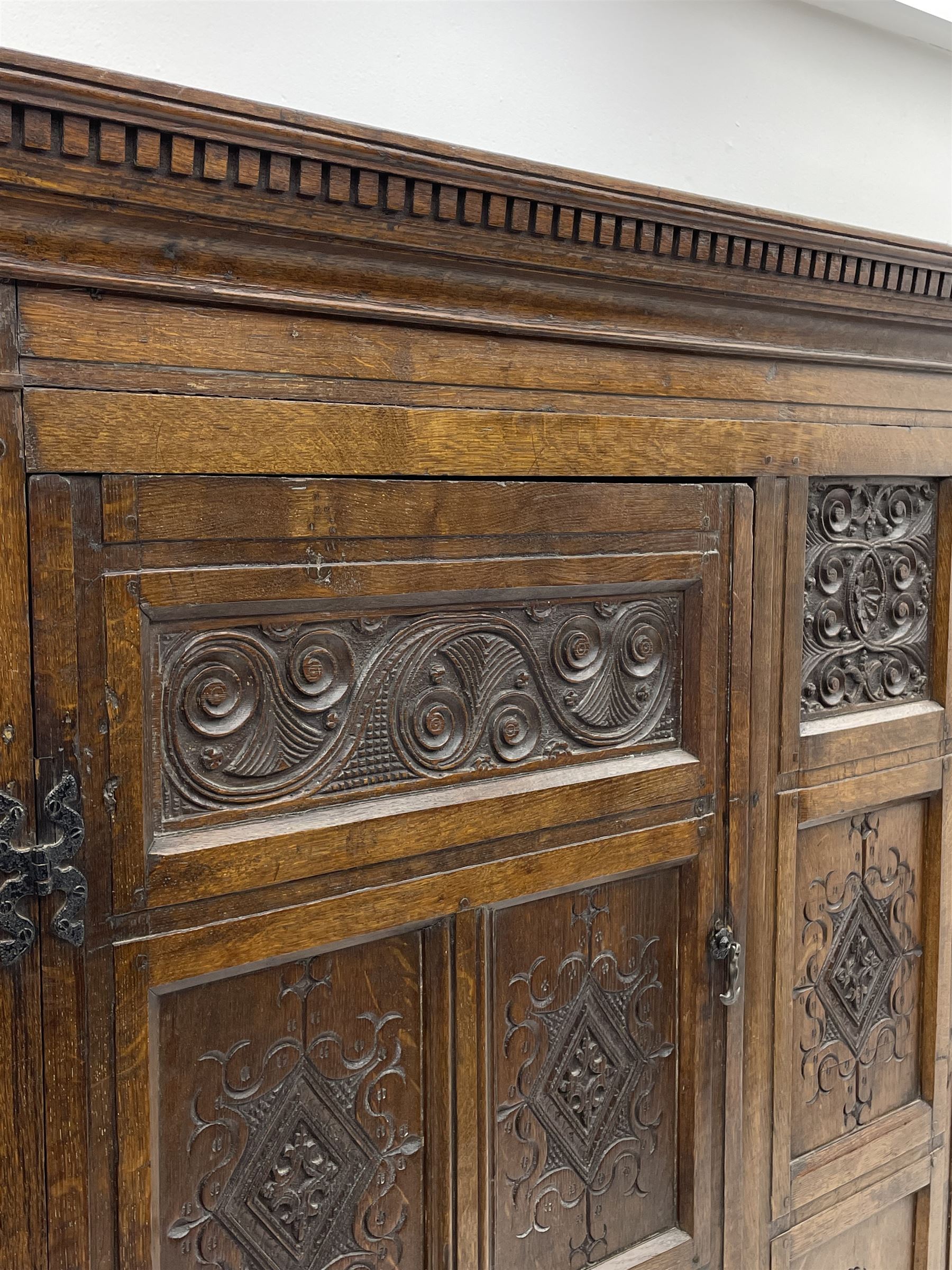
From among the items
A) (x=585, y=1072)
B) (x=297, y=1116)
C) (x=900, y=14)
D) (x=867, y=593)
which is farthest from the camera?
(x=900, y=14)

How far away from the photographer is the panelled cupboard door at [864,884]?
1.07 metres

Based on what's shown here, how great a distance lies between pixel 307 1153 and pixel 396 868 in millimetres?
230

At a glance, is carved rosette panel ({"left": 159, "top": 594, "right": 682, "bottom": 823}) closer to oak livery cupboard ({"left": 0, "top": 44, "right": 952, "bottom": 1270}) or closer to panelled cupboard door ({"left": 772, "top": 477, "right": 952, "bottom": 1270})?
oak livery cupboard ({"left": 0, "top": 44, "right": 952, "bottom": 1270})

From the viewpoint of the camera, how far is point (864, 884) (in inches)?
45.5

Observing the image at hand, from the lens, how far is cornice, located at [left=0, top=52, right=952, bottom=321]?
591mm

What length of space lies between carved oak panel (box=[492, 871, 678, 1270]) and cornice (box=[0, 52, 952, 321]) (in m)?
0.57

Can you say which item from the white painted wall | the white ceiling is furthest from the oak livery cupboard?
the white ceiling

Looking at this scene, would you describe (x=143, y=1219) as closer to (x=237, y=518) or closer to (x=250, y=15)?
(x=237, y=518)

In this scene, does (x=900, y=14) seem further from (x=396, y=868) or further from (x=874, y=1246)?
(x=874, y=1246)

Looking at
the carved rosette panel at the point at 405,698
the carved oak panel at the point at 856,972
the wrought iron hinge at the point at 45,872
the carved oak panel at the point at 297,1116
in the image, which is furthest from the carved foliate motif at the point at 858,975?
the wrought iron hinge at the point at 45,872

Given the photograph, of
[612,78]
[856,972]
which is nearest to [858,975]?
[856,972]

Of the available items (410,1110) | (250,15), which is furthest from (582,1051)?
(250,15)

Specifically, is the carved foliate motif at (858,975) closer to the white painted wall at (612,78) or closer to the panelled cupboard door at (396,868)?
the panelled cupboard door at (396,868)

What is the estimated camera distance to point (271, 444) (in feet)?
2.35
